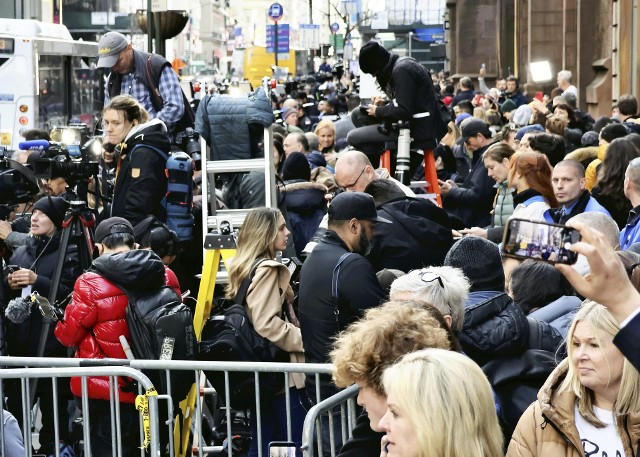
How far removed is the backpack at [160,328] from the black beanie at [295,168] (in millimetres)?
4156

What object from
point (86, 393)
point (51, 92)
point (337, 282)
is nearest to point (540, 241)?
point (337, 282)

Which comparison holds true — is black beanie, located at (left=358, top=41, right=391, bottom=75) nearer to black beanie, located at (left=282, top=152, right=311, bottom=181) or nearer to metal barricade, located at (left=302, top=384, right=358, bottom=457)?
black beanie, located at (left=282, top=152, right=311, bottom=181)

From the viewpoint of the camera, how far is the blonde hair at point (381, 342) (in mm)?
4328

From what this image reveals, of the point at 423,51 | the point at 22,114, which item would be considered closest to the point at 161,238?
the point at 22,114

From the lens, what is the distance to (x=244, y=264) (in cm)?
739

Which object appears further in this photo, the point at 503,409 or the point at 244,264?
the point at 244,264

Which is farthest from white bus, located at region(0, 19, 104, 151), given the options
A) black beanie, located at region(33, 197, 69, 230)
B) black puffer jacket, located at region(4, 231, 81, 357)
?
black beanie, located at region(33, 197, 69, 230)

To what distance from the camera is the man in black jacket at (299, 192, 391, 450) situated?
652 cm

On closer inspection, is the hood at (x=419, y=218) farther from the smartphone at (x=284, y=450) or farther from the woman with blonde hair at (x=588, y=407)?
the woman with blonde hair at (x=588, y=407)

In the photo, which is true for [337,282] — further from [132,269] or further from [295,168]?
[295,168]

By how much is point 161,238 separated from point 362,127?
11.4 feet

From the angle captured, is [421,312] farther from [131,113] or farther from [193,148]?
[193,148]

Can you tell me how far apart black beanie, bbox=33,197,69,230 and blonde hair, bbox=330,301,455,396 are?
14.8 feet

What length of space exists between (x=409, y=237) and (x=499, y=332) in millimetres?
2737
